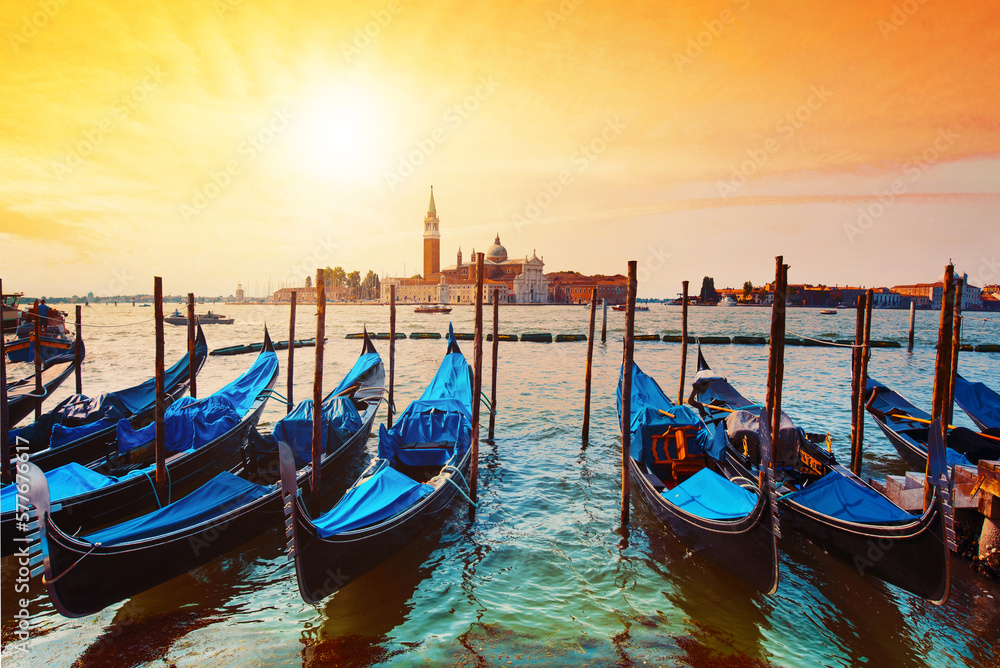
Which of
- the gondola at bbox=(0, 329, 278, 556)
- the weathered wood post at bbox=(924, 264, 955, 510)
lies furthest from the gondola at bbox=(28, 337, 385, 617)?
the weathered wood post at bbox=(924, 264, 955, 510)

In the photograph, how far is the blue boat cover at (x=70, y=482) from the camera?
3879 millimetres

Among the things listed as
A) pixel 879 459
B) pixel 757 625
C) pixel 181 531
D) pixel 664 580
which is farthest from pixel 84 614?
pixel 879 459

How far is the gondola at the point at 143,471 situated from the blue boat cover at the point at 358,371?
1291mm

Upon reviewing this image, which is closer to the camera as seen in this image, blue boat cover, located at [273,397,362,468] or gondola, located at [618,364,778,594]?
gondola, located at [618,364,778,594]

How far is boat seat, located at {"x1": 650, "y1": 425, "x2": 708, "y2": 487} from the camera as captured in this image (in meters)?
4.95

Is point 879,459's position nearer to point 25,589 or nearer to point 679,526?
point 679,526

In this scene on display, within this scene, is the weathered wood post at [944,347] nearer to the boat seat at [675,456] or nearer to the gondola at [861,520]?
the gondola at [861,520]

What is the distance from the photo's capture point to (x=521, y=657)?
291cm

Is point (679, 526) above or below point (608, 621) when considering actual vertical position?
above

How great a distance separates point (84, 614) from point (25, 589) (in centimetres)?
104

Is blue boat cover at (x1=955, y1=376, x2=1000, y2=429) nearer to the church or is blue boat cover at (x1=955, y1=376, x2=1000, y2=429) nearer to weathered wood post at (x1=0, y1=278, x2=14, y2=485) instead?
weathered wood post at (x1=0, y1=278, x2=14, y2=485)

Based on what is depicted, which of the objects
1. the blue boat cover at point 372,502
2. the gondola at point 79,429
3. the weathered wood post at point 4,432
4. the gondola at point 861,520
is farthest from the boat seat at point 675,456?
the weathered wood post at point 4,432

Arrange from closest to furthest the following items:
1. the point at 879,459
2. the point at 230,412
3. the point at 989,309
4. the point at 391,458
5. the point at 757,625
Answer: the point at 757,625, the point at 391,458, the point at 230,412, the point at 879,459, the point at 989,309

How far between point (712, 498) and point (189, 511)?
3.77 metres
